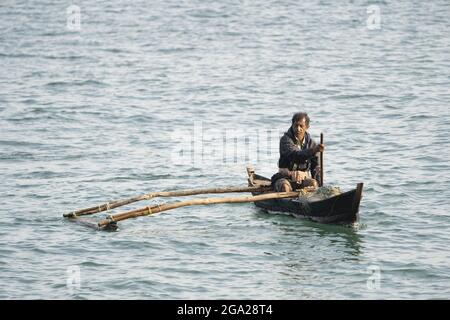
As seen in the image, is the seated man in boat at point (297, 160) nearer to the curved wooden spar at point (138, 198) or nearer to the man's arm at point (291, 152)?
the man's arm at point (291, 152)

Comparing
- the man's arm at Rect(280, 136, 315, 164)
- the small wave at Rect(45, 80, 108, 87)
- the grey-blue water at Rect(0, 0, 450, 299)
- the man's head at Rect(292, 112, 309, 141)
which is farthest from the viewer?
the small wave at Rect(45, 80, 108, 87)

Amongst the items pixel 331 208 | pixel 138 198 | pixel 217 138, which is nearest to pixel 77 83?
pixel 217 138

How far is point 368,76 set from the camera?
32.1 m

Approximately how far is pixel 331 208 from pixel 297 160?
1.00 meters

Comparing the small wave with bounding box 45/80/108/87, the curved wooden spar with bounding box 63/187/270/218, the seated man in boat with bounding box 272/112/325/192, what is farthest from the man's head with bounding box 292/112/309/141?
the small wave with bounding box 45/80/108/87

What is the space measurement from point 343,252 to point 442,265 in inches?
58.9

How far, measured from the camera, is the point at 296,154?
52.9 feet

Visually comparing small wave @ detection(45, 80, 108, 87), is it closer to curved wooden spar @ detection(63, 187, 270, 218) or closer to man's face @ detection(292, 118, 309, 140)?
curved wooden spar @ detection(63, 187, 270, 218)

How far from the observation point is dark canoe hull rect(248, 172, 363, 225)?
51.5 feet

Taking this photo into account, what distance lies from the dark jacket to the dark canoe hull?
1.98 feet

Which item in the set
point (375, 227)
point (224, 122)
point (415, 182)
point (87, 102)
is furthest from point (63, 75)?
point (375, 227)

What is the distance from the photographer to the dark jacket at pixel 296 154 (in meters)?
16.1

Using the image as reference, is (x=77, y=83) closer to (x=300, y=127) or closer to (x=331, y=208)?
(x=300, y=127)

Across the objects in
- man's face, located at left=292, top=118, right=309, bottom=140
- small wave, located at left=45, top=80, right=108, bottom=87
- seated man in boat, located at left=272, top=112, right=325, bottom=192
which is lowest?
seated man in boat, located at left=272, top=112, right=325, bottom=192
